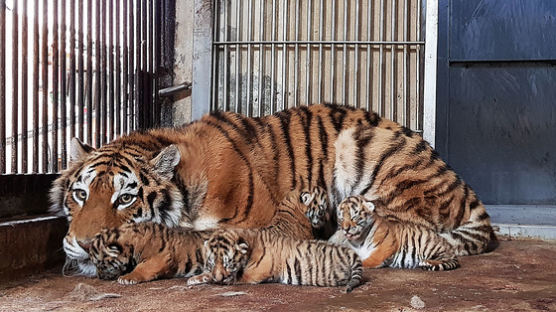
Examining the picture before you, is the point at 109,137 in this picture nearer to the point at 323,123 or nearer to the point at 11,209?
the point at 11,209

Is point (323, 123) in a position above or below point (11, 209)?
above

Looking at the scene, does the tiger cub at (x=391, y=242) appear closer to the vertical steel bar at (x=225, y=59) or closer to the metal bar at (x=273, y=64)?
the metal bar at (x=273, y=64)

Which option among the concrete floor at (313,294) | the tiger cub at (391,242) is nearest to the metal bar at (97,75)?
the concrete floor at (313,294)

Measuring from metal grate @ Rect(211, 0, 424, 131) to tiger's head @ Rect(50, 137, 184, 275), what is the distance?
1.87 m

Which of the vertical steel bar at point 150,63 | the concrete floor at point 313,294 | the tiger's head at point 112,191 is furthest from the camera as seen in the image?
the vertical steel bar at point 150,63

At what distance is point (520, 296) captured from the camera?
248cm

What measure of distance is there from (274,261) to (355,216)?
0.56 metres

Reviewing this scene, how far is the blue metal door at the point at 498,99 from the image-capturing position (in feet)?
15.7

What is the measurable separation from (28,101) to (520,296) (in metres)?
2.44

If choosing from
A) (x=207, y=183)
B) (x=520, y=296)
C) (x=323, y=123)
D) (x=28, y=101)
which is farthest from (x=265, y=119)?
(x=520, y=296)

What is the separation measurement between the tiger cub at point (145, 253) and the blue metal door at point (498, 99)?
2647 millimetres

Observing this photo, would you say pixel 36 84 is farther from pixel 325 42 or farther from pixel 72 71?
pixel 325 42

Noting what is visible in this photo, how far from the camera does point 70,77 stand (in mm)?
3441

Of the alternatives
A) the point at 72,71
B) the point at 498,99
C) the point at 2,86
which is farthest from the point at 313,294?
the point at 498,99
